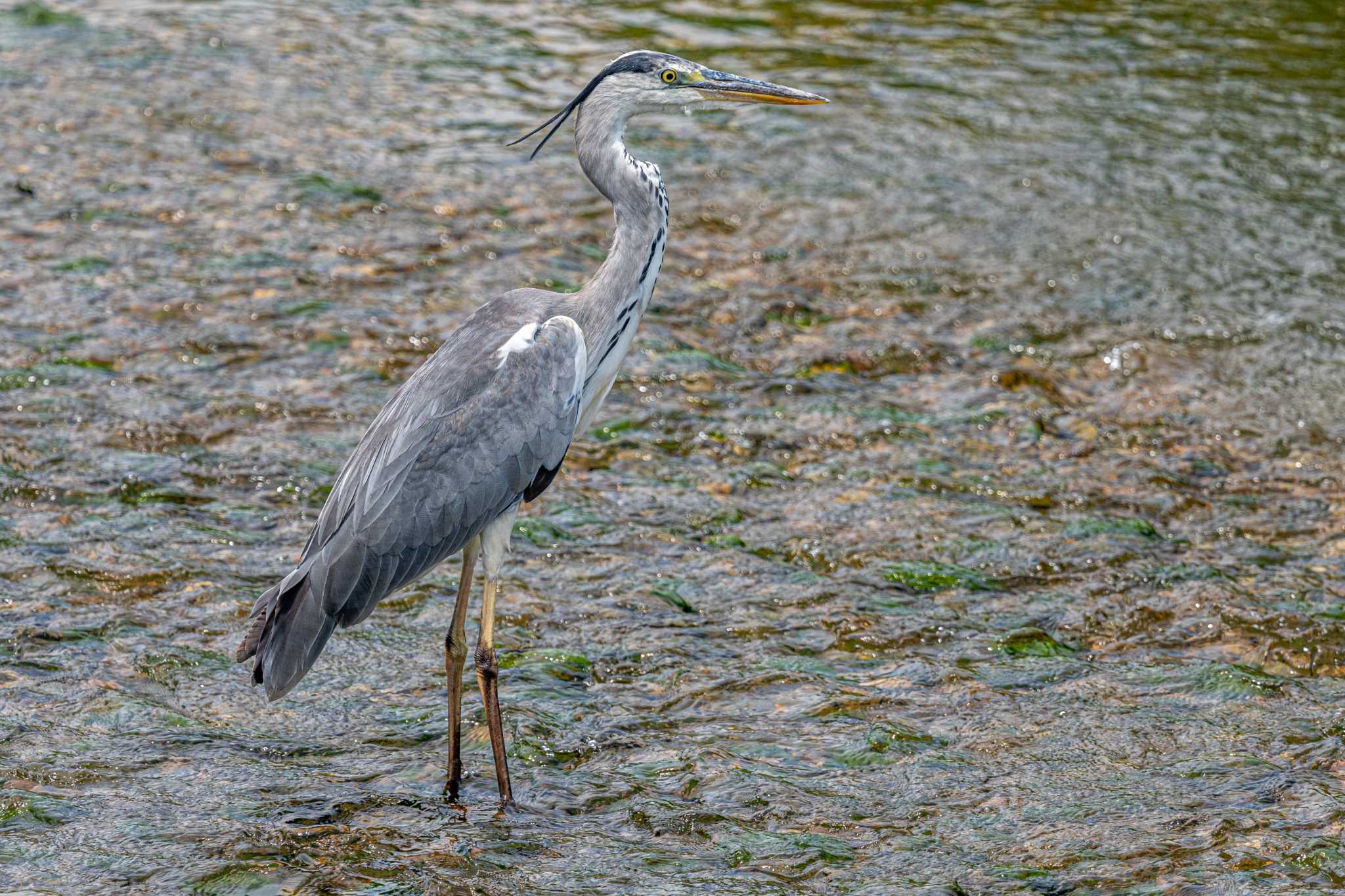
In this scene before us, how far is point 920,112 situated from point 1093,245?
2.43m

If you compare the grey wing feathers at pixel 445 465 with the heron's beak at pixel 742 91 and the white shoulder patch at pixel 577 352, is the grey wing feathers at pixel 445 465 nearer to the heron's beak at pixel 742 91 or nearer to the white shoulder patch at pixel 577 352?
the white shoulder patch at pixel 577 352

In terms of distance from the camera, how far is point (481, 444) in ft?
16.4

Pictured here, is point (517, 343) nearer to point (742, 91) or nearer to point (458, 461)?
point (458, 461)

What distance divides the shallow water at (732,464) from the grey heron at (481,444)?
0.54 m

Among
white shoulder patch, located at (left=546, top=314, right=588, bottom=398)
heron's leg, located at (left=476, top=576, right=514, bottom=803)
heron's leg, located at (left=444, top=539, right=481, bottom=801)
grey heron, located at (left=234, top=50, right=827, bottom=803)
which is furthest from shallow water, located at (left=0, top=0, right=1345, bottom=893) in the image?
white shoulder patch, located at (left=546, top=314, right=588, bottom=398)

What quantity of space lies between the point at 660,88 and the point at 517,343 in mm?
1138

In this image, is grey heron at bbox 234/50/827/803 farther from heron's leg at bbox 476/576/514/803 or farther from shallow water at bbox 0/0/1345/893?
shallow water at bbox 0/0/1345/893

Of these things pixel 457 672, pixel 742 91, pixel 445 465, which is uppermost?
pixel 742 91

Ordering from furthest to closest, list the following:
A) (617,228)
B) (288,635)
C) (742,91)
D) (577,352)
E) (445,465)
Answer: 1. (742,91)
2. (617,228)
3. (577,352)
4. (445,465)
5. (288,635)

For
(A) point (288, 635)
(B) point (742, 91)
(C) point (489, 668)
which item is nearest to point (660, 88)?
(B) point (742, 91)

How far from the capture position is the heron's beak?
18.0 ft

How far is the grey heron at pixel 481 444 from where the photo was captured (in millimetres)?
4840

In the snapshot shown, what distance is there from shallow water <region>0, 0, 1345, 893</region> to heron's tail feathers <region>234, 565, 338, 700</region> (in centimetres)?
44

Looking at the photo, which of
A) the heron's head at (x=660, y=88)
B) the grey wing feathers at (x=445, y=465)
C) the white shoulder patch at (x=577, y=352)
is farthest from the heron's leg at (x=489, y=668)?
the heron's head at (x=660, y=88)
